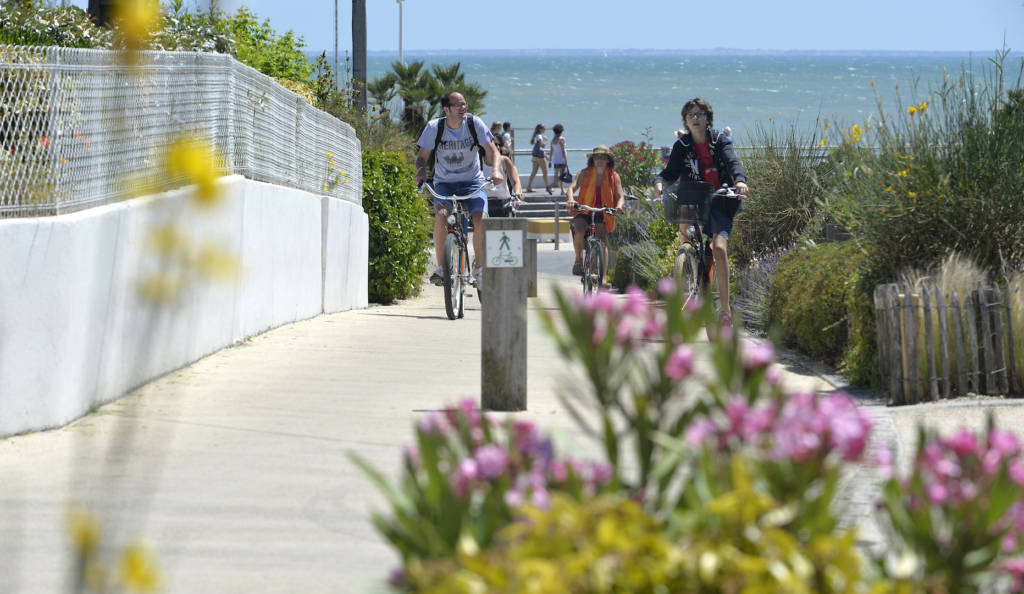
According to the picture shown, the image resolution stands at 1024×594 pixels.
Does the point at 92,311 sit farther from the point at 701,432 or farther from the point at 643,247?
the point at 643,247

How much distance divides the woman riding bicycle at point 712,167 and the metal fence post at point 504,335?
3.52 metres

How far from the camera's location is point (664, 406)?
2865 mm

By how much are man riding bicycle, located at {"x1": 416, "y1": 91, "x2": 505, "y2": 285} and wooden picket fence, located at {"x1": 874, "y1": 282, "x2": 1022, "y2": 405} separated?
538cm

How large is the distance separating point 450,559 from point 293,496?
2.95 m

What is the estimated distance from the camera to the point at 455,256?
12789 mm

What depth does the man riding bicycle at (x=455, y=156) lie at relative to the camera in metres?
12.3

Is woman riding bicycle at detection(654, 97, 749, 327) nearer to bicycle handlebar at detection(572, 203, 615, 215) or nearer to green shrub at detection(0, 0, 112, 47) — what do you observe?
bicycle handlebar at detection(572, 203, 615, 215)

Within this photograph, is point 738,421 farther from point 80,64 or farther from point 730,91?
point 730,91

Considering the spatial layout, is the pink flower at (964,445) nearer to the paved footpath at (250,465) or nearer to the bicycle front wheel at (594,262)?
the paved footpath at (250,465)

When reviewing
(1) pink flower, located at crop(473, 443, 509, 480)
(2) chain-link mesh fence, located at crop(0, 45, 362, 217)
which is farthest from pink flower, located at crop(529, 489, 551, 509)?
(2) chain-link mesh fence, located at crop(0, 45, 362, 217)

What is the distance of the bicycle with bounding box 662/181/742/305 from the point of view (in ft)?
35.4

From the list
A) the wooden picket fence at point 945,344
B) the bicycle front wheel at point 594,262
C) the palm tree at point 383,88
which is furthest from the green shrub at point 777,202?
the palm tree at point 383,88

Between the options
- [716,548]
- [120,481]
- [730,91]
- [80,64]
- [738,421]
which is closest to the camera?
[716,548]

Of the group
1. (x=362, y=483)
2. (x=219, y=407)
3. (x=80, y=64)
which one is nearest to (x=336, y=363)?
(x=219, y=407)
